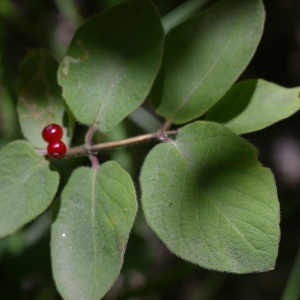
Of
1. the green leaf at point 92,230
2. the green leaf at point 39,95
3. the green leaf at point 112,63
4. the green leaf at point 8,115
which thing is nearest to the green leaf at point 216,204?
the green leaf at point 92,230

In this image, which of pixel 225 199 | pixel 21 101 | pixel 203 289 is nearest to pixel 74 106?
pixel 21 101

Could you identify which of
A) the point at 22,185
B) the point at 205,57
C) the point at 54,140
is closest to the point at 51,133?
the point at 54,140

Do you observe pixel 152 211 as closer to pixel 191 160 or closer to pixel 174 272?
pixel 191 160

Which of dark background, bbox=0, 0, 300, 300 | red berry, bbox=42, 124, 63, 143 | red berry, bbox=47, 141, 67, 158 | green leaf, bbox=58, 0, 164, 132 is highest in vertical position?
green leaf, bbox=58, 0, 164, 132

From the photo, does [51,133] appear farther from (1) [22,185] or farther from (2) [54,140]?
(1) [22,185]

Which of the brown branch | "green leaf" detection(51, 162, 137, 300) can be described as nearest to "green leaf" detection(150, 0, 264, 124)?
the brown branch

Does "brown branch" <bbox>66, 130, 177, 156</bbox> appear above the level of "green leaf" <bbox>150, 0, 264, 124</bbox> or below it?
below

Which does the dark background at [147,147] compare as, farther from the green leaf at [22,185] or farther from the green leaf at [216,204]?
the green leaf at [216,204]

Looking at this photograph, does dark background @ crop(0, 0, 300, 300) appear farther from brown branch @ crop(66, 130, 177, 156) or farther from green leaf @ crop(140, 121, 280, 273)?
green leaf @ crop(140, 121, 280, 273)
